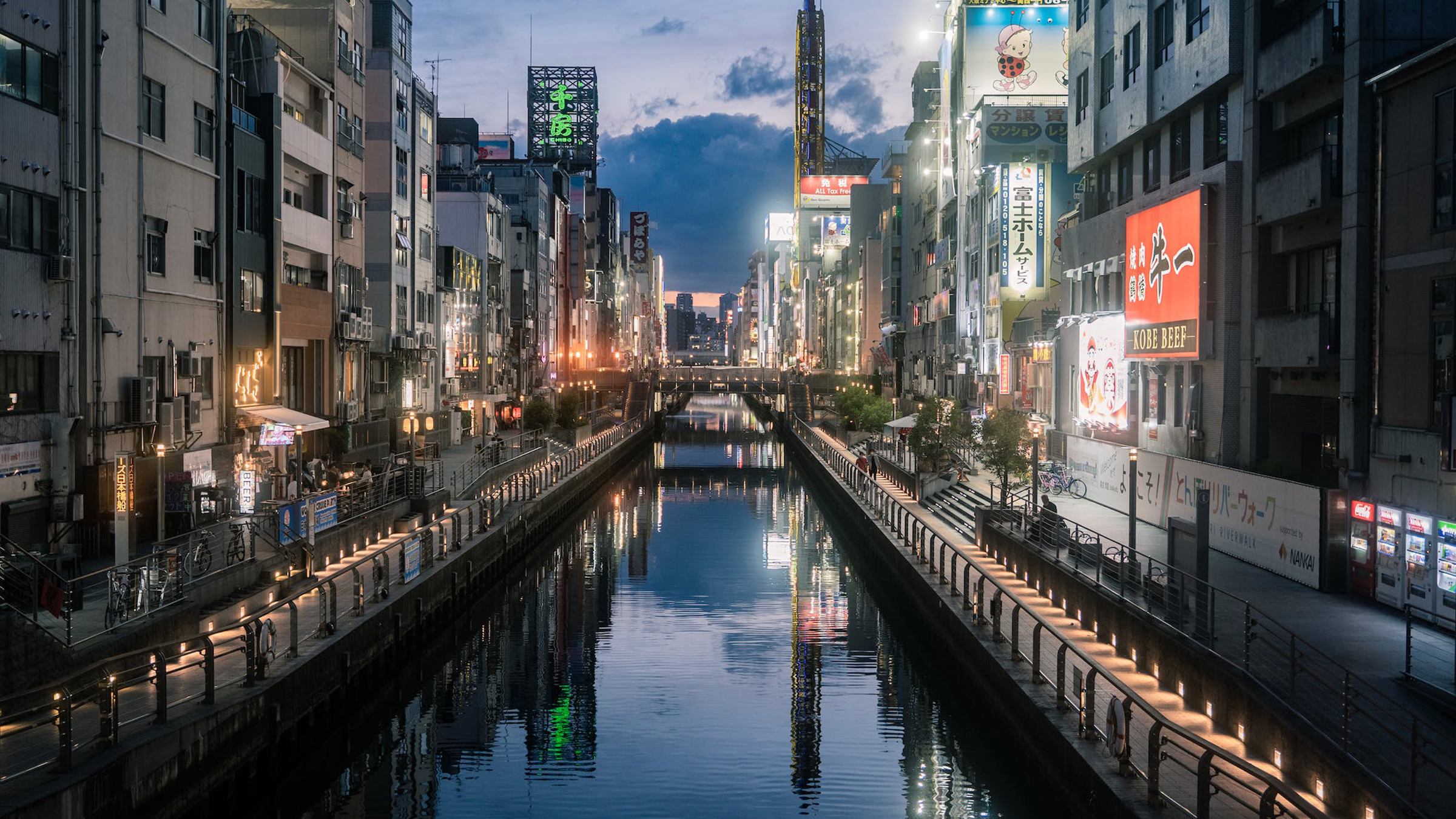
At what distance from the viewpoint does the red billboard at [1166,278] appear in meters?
32.8

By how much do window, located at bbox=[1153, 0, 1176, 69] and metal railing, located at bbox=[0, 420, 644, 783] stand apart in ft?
84.8

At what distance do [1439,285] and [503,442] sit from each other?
143 feet

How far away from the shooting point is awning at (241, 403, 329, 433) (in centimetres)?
3834

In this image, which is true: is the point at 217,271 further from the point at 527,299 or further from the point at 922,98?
the point at 922,98

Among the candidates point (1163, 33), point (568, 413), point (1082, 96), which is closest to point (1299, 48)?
point (1163, 33)

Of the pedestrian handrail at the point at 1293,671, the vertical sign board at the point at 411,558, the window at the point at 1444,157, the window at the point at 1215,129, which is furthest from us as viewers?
the window at the point at 1215,129

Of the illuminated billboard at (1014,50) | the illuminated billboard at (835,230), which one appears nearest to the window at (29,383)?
the illuminated billboard at (1014,50)

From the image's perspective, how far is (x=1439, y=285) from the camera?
21.5 meters

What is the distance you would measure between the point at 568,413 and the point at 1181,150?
50603mm

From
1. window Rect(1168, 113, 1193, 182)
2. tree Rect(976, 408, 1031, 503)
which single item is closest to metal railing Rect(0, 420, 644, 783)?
tree Rect(976, 408, 1031, 503)

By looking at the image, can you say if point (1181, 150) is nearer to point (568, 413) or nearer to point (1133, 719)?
point (1133, 719)

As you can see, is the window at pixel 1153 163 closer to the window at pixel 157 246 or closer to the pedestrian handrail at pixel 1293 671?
the pedestrian handrail at pixel 1293 671

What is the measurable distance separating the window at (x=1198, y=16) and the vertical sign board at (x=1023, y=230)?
2263 cm

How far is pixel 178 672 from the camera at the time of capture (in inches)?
737
